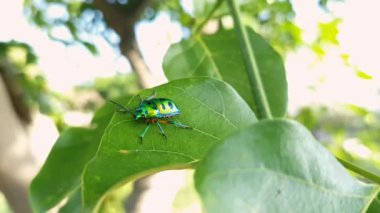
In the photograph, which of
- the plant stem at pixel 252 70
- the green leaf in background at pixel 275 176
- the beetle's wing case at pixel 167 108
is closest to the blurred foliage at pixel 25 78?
the plant stem at pixel 252 70

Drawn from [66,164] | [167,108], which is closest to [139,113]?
[167,108]

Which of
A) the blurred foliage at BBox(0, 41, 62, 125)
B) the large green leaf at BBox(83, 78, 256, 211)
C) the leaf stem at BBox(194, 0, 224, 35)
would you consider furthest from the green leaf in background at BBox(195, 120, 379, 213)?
the blurred foliage at BBox(0, 41, 62, 125)

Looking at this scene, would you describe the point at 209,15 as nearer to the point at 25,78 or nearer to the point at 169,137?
the point at 169,137

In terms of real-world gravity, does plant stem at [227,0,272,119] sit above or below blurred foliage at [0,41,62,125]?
above

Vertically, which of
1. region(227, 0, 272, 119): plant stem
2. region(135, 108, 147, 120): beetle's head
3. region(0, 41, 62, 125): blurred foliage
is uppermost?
region(135, 108, 147, 120): beetle's head

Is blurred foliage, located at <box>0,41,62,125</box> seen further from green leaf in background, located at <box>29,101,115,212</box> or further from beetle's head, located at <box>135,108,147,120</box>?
beetle's head, located at <box>135,108,147,120</box>

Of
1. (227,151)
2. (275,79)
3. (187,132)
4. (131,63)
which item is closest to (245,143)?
(227,151)

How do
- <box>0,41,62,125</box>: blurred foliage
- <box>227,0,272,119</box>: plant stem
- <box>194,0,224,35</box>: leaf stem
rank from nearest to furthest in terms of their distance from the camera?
<box>227,0,272,119</box>: plant stem
<box>194,0,224,35</box>: leaf stem
<box>0,41,62,125</box>: blurred foliage

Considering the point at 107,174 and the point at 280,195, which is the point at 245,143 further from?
the point at 107,174
